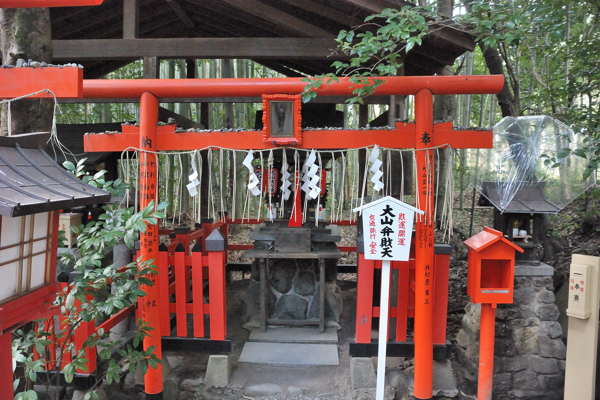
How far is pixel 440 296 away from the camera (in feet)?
13.7

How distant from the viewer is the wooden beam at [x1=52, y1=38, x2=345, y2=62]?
4537 mm

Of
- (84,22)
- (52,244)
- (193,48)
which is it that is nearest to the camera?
(52,244)

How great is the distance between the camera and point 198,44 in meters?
4.57

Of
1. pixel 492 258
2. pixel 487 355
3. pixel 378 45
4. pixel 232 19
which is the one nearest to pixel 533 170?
pixel 492 258

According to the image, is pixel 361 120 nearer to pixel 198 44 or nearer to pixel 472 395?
pixel 198 44

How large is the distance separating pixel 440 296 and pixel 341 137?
1991 millimetres

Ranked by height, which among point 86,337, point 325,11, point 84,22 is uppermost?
point 84,22

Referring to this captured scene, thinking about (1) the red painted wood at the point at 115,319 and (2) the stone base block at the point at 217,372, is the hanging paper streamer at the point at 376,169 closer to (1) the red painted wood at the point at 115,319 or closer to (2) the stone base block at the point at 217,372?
(2) the stone base block at the point at 217,372

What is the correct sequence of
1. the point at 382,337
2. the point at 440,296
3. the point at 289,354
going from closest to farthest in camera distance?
1. the point at 382,337
2. the point at 440,296
3. the point at 289,354

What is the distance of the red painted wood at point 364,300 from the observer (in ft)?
13.8

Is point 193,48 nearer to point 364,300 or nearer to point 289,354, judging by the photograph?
point 364,300

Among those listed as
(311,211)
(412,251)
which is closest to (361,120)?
(311,211)

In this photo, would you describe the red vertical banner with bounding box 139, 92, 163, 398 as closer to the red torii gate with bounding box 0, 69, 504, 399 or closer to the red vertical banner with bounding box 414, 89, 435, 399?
the red torii gate with bounding box 0, 69, 504, 399

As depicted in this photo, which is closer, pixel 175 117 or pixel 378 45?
pixel 378 45
